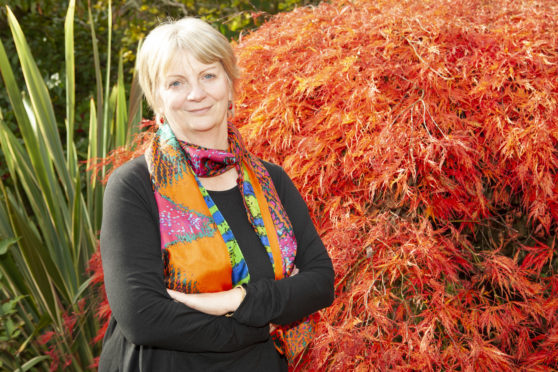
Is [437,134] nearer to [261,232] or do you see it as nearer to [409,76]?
[409,76]

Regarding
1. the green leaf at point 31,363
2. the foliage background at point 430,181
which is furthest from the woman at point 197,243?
the green leaf at point 31,363

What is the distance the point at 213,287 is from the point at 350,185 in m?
0.70

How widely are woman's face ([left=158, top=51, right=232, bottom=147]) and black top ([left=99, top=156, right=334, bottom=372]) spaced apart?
147mm

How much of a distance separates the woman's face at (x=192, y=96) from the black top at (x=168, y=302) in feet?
0.48

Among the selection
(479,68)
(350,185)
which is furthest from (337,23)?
(350,185)

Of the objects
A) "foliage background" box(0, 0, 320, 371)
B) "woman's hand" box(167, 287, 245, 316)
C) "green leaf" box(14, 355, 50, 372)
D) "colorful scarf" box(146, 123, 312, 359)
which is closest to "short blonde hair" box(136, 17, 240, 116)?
"colorful scarf" box(146, 123, 312, 359)

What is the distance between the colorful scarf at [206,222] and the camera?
1.34 m

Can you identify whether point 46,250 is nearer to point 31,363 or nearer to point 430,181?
point 31,363

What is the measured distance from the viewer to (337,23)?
2.39m

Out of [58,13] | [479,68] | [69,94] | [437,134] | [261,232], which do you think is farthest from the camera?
[58,13]

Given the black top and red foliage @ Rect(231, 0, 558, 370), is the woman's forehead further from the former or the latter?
red foliage @ Rect(231, 0, 558, 370)

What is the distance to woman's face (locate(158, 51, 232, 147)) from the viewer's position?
1.42 meters

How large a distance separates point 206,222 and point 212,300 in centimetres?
19

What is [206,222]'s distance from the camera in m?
1.39
